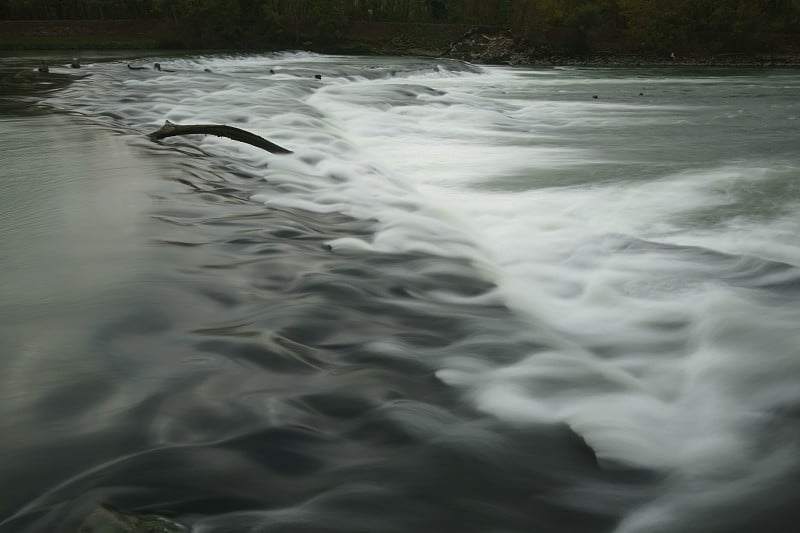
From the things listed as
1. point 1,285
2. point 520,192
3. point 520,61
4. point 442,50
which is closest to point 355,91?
point 520,192

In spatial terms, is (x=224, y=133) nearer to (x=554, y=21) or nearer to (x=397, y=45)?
(x=397, y=45)

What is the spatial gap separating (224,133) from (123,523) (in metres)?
5.89

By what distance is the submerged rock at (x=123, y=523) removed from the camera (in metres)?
1.73

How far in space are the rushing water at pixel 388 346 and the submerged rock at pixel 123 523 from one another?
0.09 m

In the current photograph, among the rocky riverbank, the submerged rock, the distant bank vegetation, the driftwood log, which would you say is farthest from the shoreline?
the submerged rock

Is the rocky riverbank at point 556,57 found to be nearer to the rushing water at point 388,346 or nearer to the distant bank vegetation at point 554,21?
the distant bank vegetation at point 554,21

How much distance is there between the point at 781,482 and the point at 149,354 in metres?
2.25

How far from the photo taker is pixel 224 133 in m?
7.22

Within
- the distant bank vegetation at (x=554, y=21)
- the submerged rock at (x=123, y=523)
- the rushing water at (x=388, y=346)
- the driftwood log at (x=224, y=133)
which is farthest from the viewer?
the distant bank vegetation at (x=554, y=21)

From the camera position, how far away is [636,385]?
2.95 meters

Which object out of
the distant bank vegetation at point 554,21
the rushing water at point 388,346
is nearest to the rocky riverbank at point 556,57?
the distant bank vegetation at point 554,21

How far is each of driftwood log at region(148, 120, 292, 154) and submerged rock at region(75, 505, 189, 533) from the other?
557cm

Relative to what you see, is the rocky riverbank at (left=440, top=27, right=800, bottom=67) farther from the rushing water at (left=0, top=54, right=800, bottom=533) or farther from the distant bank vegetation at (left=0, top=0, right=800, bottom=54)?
the rushing water at (left=0, top=54, right=800, bottom=533)

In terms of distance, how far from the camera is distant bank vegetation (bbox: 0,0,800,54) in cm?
4275
